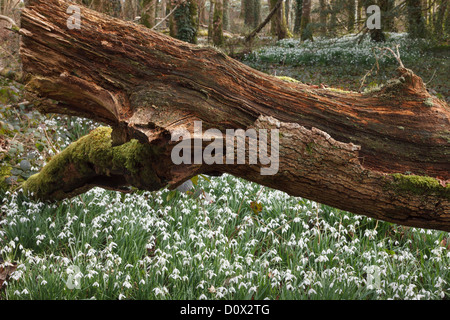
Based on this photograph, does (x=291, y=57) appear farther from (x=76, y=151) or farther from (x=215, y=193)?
(x=76, y=151)

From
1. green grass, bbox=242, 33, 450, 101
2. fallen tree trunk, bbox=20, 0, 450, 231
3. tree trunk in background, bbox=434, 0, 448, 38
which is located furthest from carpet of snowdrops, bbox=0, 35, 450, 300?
tree trunk in background, bbox=434, 0, 448, 38

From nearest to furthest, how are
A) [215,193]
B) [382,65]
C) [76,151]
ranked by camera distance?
[76,151], [215,193], [382,65]

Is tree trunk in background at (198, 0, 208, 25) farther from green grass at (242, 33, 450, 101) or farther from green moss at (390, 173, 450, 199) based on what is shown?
green moss at (390, 173, 450, 199)

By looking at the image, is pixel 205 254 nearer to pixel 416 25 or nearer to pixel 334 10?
pixel 334 10

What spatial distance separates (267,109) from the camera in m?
2.46

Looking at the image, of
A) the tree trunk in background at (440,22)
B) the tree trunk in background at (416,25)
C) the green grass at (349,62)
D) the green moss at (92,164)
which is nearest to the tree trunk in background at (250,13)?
the green grass at (349,62)

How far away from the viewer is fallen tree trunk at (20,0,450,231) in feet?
7.59

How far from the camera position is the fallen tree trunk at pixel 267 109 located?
2.31 meters

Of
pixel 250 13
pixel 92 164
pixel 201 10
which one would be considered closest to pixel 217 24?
pixel 250 13

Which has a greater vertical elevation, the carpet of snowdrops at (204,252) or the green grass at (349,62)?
the green grass at (349,62)

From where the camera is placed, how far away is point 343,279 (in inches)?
134

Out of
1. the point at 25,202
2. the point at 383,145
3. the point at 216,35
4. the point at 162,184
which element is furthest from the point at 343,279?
the point at 216,35

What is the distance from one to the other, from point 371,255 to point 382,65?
9444 mm

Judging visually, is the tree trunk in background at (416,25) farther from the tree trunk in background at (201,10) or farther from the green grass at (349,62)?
the tree trunk in background at (201,10)
